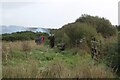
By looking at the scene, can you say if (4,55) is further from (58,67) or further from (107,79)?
(107,79)

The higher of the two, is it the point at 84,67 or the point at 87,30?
the point at 87,30

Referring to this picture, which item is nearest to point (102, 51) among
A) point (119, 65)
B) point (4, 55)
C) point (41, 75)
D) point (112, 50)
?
point (112, 50)

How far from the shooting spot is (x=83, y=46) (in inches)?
674

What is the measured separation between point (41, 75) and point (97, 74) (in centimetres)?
144

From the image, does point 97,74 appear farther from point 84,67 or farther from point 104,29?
point 104,29

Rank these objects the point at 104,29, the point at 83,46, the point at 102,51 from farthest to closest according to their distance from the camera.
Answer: the point at 104,29
the point at 83,46
the point at 102,51

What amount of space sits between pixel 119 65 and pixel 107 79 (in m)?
2.11

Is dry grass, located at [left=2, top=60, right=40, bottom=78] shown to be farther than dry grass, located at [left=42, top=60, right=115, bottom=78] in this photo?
No

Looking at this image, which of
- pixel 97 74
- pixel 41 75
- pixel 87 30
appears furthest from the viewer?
pixel 87 30

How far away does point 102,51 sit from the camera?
1264 cm

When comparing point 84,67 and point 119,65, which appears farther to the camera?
point 119,65

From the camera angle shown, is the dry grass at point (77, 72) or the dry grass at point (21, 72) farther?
the dry grass at point (77, 72)

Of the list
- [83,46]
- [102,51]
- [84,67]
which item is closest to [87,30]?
[83,46]

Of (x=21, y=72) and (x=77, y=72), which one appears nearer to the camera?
(x=21, y=72)
